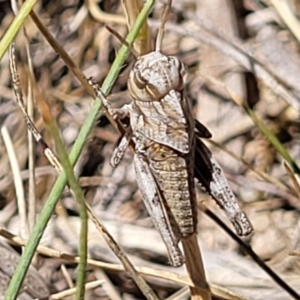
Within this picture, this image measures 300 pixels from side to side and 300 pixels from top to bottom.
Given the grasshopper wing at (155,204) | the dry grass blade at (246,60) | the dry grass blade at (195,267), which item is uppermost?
the dry grass blade at (246,60)

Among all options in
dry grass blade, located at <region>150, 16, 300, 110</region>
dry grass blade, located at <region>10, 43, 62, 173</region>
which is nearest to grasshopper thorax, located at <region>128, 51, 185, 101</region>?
dry grass blade, located at <region>10, 43, 62, 173</region>

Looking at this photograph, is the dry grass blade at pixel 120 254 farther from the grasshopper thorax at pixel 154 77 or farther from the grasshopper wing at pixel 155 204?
the grasshopper thorax at pixel 154 77

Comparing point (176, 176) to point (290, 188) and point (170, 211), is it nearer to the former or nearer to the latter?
point (170, 211)

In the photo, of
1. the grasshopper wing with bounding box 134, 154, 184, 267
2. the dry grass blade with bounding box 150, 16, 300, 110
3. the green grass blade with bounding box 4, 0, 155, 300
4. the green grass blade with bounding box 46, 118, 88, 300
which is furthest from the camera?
the dry grass blade with bounding box 150, 16, 300, 110

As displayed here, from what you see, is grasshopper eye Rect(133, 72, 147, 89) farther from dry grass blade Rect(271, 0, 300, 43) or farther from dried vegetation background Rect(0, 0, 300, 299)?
dry grass blade Rect(271, 0, 300, 43)

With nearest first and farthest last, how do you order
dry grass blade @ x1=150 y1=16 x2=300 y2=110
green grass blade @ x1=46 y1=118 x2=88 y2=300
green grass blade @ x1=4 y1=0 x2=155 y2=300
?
green grass blade @ x1=46 y1=118 x2=88 y2=300, green grass blade @ x1=4 y1=0 x2=155 y2=300, dry grass blade @ x1=150 y1=16 x2=300 y2=110

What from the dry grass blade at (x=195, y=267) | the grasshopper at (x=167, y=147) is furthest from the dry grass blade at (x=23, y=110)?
the dry grass blade at (x=195, y=267)

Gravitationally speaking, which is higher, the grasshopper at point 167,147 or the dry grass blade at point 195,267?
the grasshopper at point 167,147
